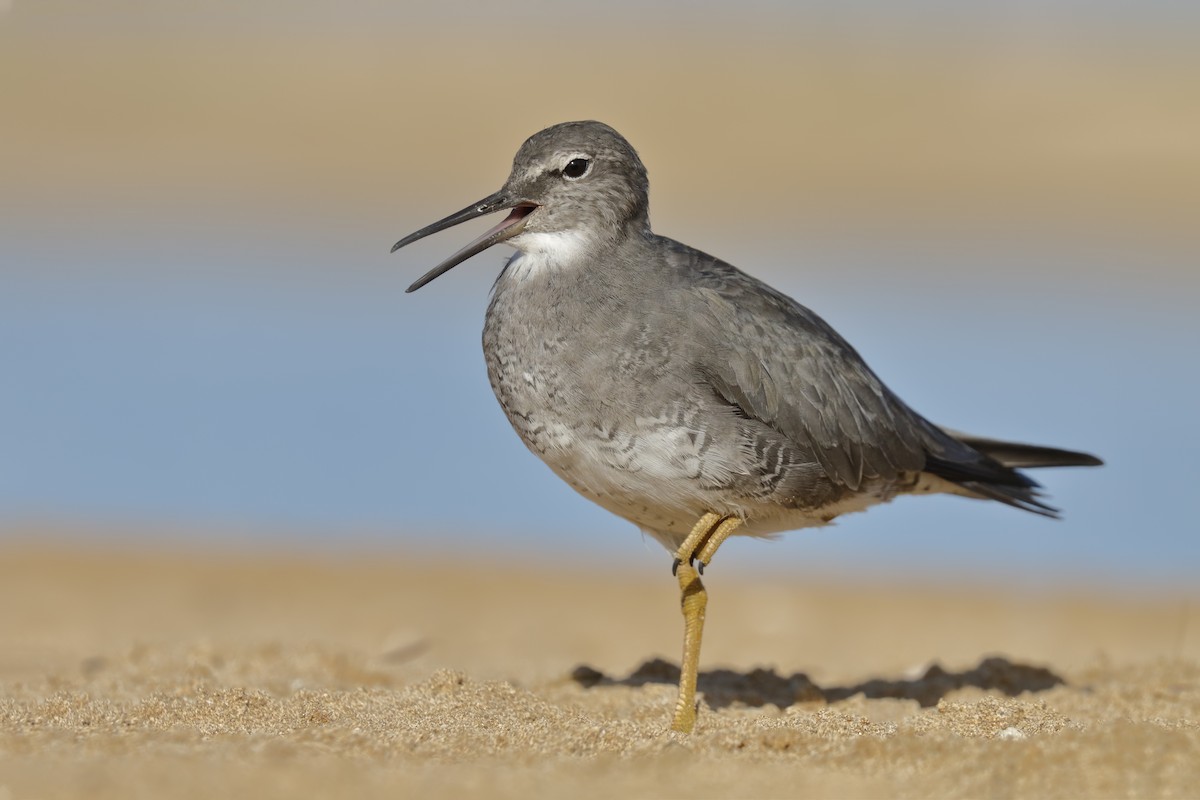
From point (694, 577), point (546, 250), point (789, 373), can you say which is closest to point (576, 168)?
point (546, 250)

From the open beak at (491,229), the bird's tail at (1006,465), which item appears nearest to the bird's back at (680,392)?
the open beak at (491,229)

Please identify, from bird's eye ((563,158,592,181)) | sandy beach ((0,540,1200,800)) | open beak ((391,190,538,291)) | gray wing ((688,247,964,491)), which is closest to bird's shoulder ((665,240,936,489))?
gray wing ((688,247,964,491))

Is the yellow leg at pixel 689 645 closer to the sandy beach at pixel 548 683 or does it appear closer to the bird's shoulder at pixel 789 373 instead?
the sandy beach at pixel 548 683

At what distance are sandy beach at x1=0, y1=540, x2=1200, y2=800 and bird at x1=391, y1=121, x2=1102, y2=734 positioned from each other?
94 centimetres

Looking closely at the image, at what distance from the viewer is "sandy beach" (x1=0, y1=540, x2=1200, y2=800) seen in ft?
16.5

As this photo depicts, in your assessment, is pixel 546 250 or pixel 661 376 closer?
pixel 661 376

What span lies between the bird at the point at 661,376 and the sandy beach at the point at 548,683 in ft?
3.08

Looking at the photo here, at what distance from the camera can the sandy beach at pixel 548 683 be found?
16.5 feet

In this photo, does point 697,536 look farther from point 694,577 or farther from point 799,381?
point 799,381

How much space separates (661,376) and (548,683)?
2.09 metres

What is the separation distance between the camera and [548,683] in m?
8.02

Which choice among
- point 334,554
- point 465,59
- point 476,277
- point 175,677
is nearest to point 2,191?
point 476,277

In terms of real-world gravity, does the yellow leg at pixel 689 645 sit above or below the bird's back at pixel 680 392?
below

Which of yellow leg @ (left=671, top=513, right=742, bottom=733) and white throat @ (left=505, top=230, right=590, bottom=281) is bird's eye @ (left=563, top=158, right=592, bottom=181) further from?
yellow leg @ (left=671, top=513, right=742, bottom=733)
